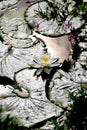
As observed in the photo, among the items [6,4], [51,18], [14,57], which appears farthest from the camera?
[6,4]

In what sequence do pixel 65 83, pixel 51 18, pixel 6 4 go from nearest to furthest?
pixel 65 83
pixel 51 18
pixel 6 4

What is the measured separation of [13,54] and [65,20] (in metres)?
0.71

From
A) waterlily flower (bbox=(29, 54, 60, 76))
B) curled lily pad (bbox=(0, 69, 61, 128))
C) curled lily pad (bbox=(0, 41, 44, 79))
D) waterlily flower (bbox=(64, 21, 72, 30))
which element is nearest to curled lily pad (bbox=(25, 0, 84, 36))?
waterlily flower (bbox=(64, 21, 72, 30))

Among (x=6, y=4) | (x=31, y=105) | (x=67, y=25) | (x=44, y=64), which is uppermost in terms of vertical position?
(x=6, y=4)

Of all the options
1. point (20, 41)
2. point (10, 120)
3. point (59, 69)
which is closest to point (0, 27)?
point (20, 41)

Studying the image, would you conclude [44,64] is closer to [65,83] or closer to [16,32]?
[65,83]

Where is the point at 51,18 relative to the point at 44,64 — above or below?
above

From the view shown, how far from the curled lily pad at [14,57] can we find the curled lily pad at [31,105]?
0.16m

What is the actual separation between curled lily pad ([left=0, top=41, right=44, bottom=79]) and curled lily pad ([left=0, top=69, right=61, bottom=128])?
16cm

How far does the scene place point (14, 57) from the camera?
2600mm

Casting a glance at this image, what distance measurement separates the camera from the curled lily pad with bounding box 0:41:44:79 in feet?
8.16

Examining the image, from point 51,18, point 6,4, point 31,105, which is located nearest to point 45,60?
point 31,105

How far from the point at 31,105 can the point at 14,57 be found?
0.62 meters

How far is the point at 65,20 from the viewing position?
116 inches
